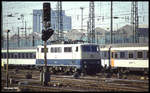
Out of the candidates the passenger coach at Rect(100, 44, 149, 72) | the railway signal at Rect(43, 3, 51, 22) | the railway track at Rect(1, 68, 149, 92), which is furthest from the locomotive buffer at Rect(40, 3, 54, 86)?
the passenger coach at Rect(100, 44, 149, 72)

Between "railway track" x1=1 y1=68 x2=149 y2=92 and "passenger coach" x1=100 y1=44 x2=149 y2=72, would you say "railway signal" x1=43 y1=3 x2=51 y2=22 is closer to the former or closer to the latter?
"railway track" x1=1 y1=68 x2=149 y2=92

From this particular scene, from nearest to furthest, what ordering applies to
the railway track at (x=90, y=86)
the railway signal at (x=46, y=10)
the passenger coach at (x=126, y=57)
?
the railway track at (x=90, y=86), the railway signal at (x=46, y=10), the passenger coach at (x=126, y=57)

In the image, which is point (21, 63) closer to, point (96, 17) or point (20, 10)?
point (20, 10)

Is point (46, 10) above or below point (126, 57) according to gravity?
above

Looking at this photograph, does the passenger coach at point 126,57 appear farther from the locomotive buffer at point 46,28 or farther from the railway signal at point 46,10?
the railway signal at point 46,10

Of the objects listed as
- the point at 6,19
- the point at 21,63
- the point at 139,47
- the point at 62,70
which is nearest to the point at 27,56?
the point at 21,63

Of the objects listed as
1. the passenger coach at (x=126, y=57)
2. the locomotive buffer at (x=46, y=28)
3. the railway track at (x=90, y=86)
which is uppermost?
the locomotive buffer at (x=46, y=28)

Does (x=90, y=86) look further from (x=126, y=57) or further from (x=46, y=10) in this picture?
(x=126, y=57)

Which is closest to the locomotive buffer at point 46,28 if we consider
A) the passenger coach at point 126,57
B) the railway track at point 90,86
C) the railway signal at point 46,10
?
the railway signal at point 46,10

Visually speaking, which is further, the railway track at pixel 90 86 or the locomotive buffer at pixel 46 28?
the locomotive buffer at pixel 46 28

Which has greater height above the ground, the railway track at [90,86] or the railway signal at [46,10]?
the railway signal at [46,10]

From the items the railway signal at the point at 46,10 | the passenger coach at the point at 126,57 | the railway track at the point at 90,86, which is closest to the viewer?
the railway track at the point at 90,86

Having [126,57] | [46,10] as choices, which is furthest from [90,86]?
[126,57]

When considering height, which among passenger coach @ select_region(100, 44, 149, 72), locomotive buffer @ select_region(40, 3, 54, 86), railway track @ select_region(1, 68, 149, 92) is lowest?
railway track @ select_region(1, 68, 149, 92)
